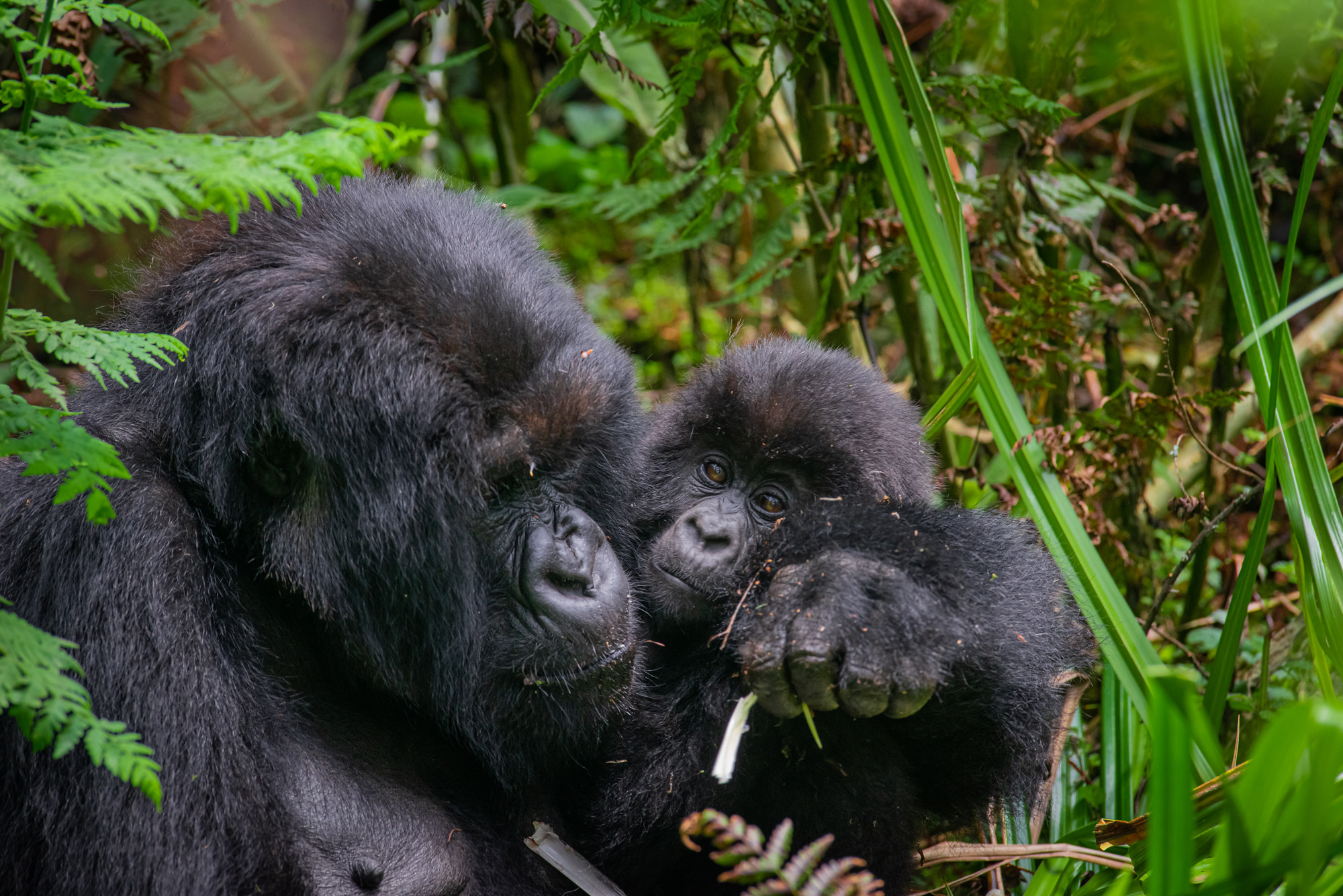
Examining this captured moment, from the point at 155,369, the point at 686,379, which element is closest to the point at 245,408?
the point at 155,369

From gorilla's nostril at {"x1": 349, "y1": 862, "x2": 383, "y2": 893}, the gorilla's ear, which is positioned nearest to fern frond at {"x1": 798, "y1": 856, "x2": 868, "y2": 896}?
gorilla's nostril at {"x1": 349, "y1": 862, "x2": 383, "y2": 893}

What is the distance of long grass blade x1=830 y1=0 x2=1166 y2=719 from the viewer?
181 centimetres

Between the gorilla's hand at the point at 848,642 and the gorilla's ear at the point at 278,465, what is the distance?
84 cm

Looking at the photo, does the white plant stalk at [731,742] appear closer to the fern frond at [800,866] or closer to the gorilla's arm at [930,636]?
the gorilla's arm at [930,636]

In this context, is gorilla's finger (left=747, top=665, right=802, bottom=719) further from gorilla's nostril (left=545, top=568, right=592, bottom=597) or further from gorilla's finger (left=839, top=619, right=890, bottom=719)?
gorilla's nostril (left=545, top=568, right=592, bottom=597)

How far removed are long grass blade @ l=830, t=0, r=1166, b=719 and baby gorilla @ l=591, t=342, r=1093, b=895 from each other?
0.24m

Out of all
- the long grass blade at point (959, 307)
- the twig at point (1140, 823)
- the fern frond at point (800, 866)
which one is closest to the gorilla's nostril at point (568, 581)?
the fern frond at point (800, 866)

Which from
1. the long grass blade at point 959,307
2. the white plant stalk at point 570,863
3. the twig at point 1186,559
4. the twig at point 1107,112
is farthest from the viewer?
the twig at point 1107,112

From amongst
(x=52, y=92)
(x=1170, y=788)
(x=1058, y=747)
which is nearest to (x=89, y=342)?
(x=52, y=92)

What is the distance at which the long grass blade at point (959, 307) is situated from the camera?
181 cm

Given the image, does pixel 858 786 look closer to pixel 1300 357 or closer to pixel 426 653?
pixel 426 653

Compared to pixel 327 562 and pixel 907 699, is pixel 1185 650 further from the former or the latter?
pixel 327 562

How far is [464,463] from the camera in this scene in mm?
1834

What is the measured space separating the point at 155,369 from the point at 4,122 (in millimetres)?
3355
